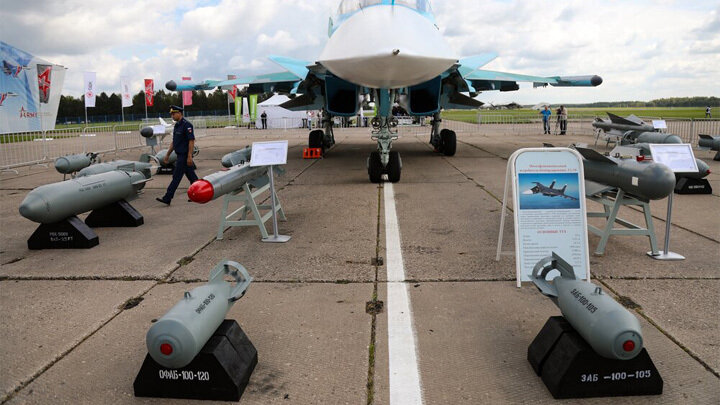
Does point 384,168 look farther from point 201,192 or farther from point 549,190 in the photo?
point 549,190

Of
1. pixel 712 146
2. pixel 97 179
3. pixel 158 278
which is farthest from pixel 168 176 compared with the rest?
pixel 712 146

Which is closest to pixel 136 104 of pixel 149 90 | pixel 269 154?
pixel 149 90

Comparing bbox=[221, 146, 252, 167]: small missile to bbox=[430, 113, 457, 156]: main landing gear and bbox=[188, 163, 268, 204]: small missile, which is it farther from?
bbox=[430, 113, 457, 156]: main landing gear

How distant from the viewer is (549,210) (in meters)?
4.12

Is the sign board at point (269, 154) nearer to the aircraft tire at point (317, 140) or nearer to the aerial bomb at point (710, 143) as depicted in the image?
the aircraft tire at point (317, 140)

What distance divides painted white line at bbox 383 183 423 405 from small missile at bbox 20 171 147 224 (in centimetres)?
410

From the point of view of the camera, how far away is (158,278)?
4734 mm

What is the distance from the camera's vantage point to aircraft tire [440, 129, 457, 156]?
1488cm

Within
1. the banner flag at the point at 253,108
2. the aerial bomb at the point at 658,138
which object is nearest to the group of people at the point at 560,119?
the aerial bomb at the point at 658,138

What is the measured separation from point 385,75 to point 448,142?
800 centimetres

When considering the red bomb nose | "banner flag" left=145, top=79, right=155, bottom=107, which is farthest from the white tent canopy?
the red bomb nose

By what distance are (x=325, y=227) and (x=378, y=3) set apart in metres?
4.68

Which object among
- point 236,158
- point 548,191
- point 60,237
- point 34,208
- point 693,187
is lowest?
point 60,237

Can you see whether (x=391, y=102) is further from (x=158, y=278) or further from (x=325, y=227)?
(x=158, y=278)
